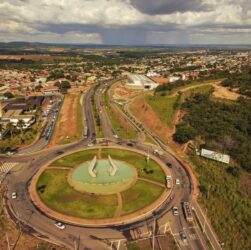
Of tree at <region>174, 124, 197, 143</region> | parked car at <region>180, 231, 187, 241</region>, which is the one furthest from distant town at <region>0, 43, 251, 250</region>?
tree at <region>174, 124, 197, 143</region>

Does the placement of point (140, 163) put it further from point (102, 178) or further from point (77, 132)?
point (77, 132)

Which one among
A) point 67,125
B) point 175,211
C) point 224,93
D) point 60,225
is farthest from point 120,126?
point 60,225

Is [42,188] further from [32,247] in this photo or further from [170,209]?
[170,209]

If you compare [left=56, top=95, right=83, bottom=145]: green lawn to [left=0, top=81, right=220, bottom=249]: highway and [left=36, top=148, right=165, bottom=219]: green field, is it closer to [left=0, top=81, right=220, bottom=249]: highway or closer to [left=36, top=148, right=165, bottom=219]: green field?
[left=36, top=148, right=165, bottom=219]: green field

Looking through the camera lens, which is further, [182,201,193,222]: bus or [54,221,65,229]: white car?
[182,201,193,222]: bus

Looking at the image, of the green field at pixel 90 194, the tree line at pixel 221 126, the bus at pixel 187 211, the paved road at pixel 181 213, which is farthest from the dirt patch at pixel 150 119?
the bus at pixel 187 211

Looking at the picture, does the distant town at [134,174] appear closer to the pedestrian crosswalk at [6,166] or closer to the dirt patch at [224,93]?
the pedestrian crosswalk at [6,166]
